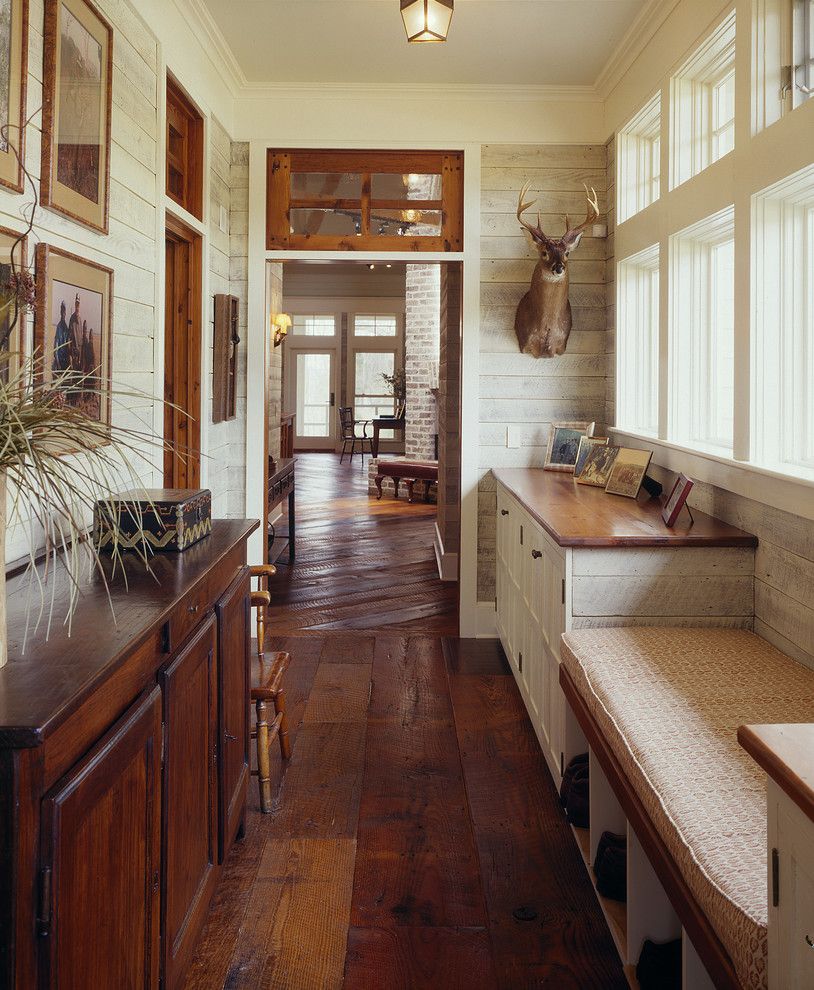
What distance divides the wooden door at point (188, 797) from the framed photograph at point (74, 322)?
725mm

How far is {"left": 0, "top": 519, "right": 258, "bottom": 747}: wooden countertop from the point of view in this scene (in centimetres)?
114

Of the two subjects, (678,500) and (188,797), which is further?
(678,500)

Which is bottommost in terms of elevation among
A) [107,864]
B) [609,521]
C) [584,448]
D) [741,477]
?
[107,864]

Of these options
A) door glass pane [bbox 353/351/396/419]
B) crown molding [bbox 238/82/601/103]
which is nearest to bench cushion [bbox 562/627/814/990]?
crown molding [bbox 238/82/601/103]

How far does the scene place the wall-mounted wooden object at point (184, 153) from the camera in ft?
13.1

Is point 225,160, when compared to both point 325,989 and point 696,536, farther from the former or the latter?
point 325,989

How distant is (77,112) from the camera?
101 inches

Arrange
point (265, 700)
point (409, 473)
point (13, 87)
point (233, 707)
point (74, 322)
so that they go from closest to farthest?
point (13, 87) → point (233, 707) → point (74, 322) → point (265, 700) → point (409, 473)

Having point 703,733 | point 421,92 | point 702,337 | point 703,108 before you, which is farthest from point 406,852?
point 421,92

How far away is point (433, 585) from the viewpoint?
252 inches

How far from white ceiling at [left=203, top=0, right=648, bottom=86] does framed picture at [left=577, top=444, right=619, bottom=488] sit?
2.00 metres

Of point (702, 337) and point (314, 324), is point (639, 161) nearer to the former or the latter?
point (702, 337)

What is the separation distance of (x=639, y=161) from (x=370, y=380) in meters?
12.8

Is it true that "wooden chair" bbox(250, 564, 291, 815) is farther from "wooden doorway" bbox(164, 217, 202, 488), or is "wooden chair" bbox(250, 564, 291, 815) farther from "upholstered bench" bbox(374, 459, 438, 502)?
"upholstered bench" bbox(374, 459, 438, 502)
